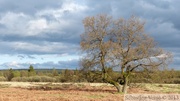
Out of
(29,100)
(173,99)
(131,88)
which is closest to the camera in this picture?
(173,99)

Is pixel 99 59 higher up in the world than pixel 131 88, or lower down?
higher up

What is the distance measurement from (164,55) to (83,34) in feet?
37.3

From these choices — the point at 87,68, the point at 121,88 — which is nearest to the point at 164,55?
the point at 121,88

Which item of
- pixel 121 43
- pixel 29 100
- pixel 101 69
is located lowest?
pixel 29 100

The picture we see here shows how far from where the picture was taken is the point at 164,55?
43031 millimetres

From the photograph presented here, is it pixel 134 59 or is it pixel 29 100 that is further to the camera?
pixel 134 59

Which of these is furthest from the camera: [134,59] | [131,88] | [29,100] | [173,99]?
[131,88]

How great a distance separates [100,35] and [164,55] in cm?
902

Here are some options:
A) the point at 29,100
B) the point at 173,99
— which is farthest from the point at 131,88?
the point at 173,99

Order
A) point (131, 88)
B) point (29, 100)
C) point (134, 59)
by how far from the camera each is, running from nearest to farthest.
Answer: point (29, 100)
point (134, 59)
point (131, 88)

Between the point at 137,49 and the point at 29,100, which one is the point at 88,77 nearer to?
the point at 137,49

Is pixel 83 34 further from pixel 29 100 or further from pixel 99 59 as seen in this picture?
pixel 29 100

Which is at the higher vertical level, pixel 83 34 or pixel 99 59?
pixel 83 34

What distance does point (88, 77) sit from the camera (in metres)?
45.6
